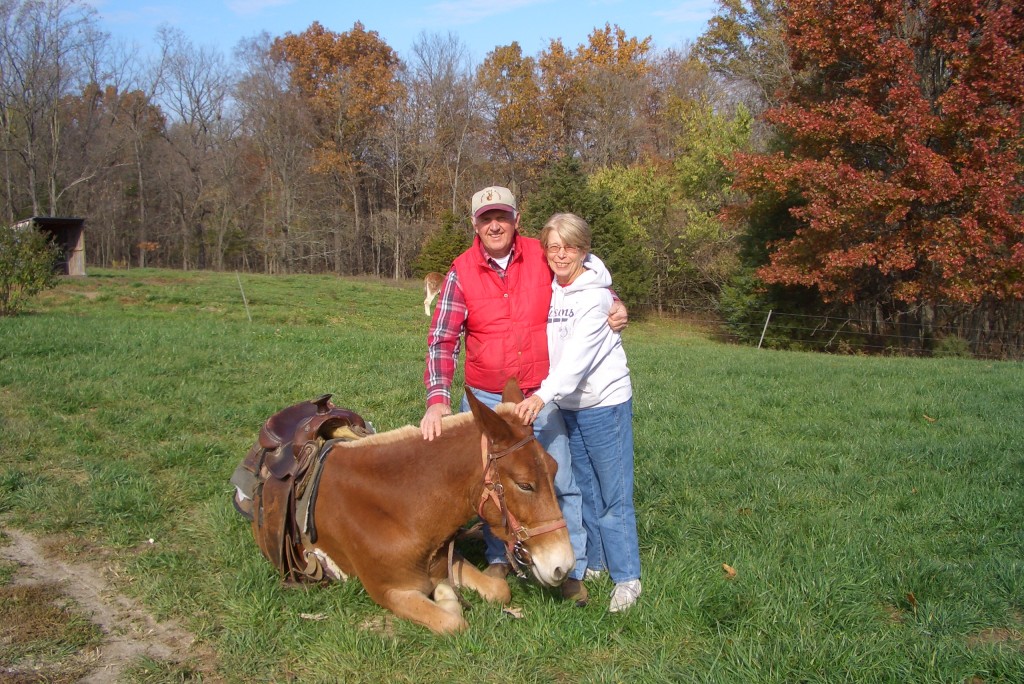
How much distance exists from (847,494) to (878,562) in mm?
1485

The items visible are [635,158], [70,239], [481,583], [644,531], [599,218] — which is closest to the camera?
[481,583]

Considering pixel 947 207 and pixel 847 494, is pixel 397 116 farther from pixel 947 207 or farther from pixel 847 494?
pixel 847 494

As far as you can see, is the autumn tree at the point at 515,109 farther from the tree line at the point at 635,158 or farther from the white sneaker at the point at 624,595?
the white sneaker at the point at 624,595

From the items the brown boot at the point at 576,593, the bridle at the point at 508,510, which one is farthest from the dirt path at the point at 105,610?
the brown boot at the point at 576,593

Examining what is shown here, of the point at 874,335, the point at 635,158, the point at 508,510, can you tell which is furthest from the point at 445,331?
the point at 635,158

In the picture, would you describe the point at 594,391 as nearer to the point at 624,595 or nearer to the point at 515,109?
the point at 624,595

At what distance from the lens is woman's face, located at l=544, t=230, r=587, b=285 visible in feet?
12.0

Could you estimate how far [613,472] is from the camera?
3871 millimetres

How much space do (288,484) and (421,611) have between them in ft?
3.41

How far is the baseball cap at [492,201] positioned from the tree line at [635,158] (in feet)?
62.6

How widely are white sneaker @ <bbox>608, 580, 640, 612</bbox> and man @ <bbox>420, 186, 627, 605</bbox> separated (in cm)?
16

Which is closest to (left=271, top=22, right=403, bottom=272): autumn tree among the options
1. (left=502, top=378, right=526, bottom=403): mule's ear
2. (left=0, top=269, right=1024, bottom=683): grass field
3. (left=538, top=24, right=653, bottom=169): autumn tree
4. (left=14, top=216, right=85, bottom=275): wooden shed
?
(left=538, top=24, right=653, bottom=169): autumn tree

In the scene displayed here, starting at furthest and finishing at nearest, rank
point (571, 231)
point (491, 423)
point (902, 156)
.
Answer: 1. point (902, 156)
2. point (571, 231)
3. point (491, 423)

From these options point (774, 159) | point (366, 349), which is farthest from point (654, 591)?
point (774, 159)
